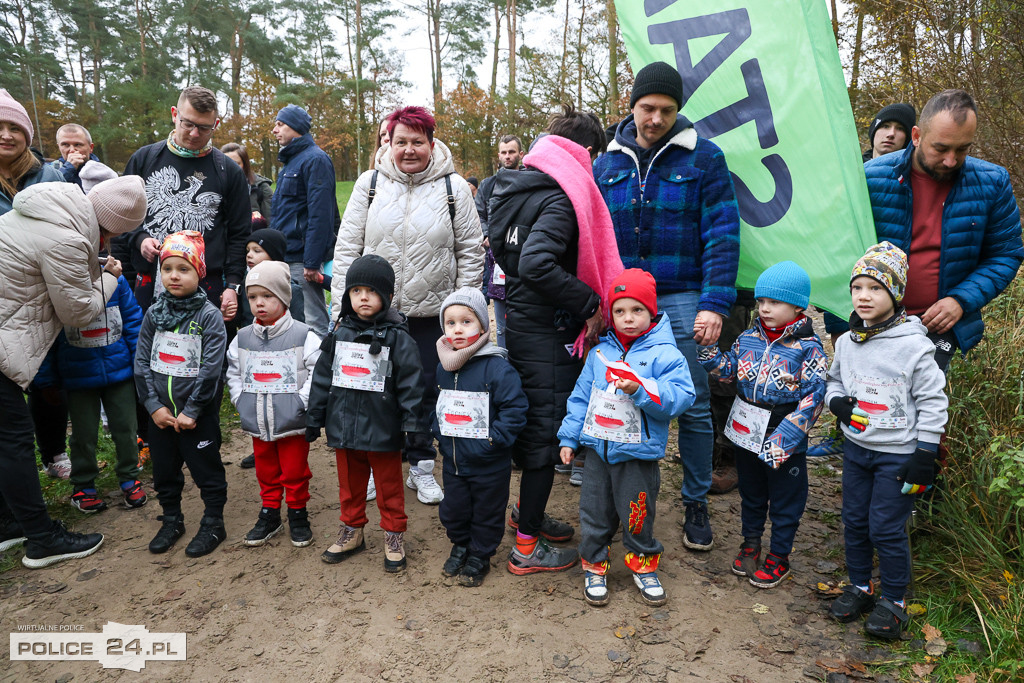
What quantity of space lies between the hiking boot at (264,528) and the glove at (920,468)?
129 inches

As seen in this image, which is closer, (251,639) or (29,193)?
(251,639)

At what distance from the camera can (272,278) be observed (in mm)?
3486

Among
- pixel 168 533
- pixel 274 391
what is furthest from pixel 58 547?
pixel 274 391

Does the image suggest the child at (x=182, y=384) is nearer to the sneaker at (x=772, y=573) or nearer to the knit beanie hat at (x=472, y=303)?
the knit beanie hat at (x=472, y=303)

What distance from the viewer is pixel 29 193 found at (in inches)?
127

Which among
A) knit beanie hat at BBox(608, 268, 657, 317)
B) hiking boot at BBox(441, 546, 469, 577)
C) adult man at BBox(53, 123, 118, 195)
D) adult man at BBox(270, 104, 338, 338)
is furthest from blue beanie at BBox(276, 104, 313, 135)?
hiking boot at BBox(441, 546, 469, 577)

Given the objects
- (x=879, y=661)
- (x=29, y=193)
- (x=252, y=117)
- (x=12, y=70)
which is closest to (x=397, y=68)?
(x=252, y=117)

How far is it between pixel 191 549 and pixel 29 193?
2082 mm

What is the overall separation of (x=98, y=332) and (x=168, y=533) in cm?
130

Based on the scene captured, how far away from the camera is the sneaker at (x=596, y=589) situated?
3.02m

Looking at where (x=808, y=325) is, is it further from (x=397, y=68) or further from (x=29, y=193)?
(x=397, y=68)

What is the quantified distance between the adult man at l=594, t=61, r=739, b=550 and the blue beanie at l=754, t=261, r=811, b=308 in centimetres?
19

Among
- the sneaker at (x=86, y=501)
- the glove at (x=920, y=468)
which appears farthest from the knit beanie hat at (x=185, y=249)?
the glove at (x=920, y=468)

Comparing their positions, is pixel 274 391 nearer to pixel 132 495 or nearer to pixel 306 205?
pixel 132 495
